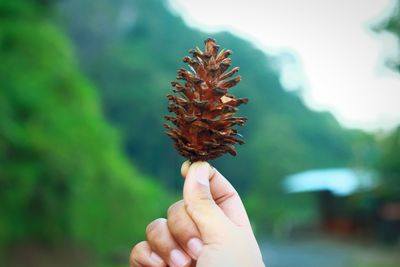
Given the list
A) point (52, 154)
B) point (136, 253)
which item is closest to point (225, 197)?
point (136, 253)

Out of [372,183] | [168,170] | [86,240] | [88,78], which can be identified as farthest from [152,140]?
[372,183]

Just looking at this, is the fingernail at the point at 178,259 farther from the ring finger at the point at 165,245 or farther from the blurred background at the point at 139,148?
the blurred background at the point at 139,148

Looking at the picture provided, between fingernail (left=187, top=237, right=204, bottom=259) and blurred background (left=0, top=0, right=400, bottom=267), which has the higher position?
blurred background (left=0, top=0, right=400, bottom=267)

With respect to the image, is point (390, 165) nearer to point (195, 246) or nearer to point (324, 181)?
point (324, 181)

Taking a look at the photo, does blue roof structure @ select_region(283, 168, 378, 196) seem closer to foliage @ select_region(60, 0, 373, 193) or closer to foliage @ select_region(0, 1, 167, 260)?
foliage @ select_region(60, 0, 373, 193)

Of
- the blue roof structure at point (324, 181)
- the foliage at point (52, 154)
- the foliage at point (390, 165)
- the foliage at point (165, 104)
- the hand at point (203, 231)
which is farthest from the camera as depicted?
the blue roof structure at point (324, 181)

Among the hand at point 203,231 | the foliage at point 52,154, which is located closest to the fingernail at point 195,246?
the hand at point 203,231

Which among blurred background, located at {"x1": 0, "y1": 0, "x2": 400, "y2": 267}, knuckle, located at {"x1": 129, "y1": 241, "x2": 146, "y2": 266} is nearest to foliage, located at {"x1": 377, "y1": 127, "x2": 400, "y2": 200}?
blurred background, located at {"x1": 0, "y1": 0, "x2": 400, "y2": 267}
